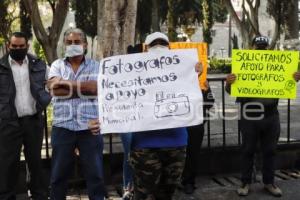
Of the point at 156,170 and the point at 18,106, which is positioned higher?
the point at 18,106

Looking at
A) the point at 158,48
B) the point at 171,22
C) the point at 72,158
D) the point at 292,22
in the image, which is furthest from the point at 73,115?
the point at 171,22

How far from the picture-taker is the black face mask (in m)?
4.64

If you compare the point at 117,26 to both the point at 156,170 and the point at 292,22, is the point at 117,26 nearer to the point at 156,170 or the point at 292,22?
the point at 156,170

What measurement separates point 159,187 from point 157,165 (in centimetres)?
22

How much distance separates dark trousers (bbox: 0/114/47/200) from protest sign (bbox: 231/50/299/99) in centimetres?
208

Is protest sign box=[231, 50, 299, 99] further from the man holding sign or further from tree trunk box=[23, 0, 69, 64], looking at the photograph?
tree trunk box=[23, 0, 69, 64]

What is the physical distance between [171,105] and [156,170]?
1.70 feet

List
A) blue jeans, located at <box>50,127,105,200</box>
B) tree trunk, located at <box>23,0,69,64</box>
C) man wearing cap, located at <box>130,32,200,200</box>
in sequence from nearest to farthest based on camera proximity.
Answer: man wearing cap, located at <box>130,32,200,200</box>, blue jeans, located at <box>50,127,105,200</box>, tree trunk, located at <box>23,0,69,64</box>

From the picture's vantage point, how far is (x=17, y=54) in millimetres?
4652

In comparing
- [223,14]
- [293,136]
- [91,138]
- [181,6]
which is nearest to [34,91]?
[91,138]

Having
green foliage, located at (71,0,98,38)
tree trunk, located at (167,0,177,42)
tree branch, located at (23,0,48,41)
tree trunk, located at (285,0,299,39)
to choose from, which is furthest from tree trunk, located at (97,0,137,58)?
green foliage, located at (71,0,98,38)

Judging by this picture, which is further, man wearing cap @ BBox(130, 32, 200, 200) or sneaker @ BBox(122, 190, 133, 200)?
sneaker @ BBox(122, 190, 133, 200)

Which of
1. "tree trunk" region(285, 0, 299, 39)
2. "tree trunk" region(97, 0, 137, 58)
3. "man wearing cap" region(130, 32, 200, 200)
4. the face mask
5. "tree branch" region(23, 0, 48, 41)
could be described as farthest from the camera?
"tree trunk" region(285, 0, 299, 39)

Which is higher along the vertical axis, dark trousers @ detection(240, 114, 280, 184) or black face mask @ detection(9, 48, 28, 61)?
black face mask @ detection(9, 48, 28, 61)
